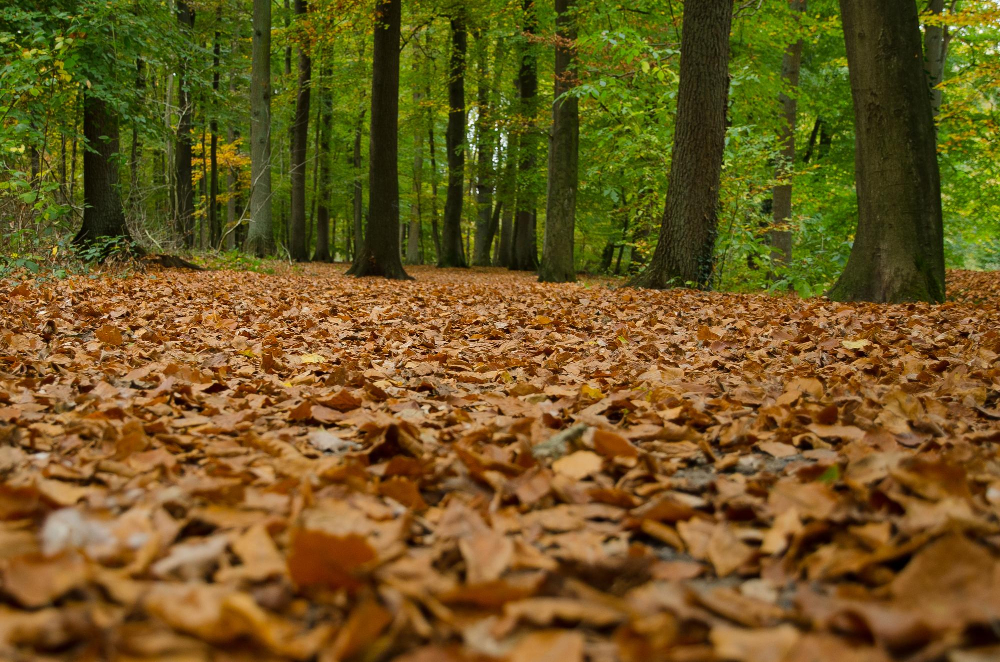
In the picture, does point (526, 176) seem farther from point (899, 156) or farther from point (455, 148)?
point (899, 156)

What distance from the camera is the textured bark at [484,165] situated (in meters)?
18.0

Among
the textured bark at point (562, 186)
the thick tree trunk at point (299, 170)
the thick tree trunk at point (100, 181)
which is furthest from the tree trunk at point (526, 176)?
the thick tree trunk at point (100, 181)

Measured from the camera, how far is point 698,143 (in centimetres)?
711

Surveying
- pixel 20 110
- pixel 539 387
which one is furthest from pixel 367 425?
pixel 20 110

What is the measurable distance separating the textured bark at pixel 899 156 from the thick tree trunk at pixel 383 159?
21.3 ft

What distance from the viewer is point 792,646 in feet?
2.81

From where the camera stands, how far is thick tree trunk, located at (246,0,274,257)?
40.1 feet

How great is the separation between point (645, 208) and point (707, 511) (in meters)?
9.17

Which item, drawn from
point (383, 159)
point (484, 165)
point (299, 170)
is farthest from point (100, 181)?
point (484, 165)

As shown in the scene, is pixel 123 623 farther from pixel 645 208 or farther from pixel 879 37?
pixel 645 208

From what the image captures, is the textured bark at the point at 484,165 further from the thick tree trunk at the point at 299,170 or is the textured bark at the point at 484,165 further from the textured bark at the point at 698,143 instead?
the textured bark at the point at 698,143

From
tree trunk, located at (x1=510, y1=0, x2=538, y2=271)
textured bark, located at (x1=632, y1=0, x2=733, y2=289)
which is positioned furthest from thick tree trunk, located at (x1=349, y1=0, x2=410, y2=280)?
tree trunk, located at (x1=510, y1=0, x2=538, y2=271)

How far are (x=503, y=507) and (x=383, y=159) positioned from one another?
30.7ft

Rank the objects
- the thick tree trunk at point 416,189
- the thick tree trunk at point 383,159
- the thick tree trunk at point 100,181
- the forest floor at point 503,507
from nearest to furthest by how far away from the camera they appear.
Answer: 1. the forest floor at point 503,507
2. the thick tree trunk at point 100,181
3. the thick tree trunk at point 383,159
4. the thick tree trunk at point 416,189
